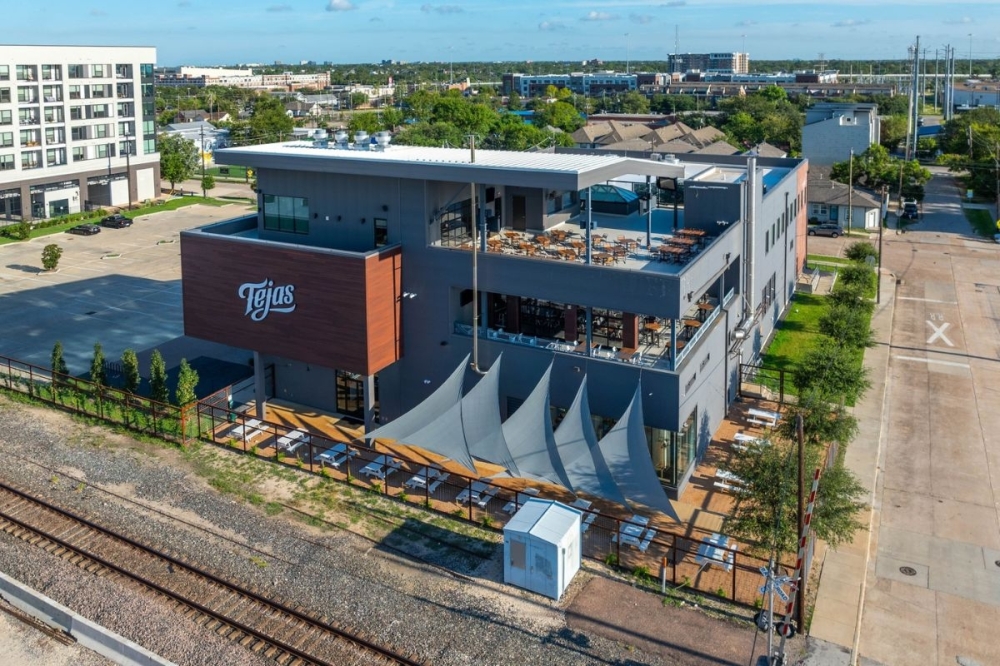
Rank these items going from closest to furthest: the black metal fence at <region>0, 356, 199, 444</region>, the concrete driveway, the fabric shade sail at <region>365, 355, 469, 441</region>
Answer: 1. the concrete driveway
2. the fabric shade sail at <region>365, 355, 469, 441</region>
3. the black metal fence at <region>0, 356, 199, 444</region>

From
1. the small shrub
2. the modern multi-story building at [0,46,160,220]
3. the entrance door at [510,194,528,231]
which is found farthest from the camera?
the modern multi-story building at [0,46,160,220]

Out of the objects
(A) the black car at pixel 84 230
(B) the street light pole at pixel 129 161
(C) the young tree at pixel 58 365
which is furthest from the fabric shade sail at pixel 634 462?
(B) the street light pole at pixel 129 161

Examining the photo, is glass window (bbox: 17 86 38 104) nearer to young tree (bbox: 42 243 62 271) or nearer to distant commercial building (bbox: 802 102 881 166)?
young tree (bbox: 42 243 62 271)

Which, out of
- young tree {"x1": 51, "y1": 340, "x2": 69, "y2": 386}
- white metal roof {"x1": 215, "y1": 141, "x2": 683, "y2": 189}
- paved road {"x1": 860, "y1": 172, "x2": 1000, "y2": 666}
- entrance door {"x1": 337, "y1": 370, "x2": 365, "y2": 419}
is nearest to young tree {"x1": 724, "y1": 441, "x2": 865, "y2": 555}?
paved road {"x1": 860, "y1": 172, "x2": 1000, "y2": 666}

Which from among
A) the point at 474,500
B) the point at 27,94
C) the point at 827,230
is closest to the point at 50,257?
the point at 27,94

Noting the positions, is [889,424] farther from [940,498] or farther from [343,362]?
[343,362]
